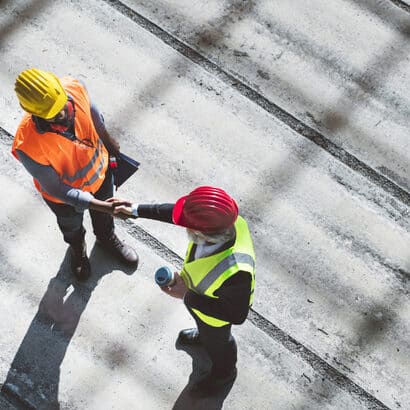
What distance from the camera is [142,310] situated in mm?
4926

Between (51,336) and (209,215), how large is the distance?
2195 millimetres

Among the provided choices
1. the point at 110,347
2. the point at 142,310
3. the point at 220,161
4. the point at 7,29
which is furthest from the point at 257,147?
the point at 7,29

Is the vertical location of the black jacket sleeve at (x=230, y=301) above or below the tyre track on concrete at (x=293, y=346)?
above

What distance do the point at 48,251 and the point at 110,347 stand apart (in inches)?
37.0

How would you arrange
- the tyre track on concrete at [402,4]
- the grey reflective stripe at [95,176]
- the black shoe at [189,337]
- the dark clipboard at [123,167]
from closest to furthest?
the grey reflective stripe at [95,176] < the dark clipboard at [123,167] < the black shoe at [189,337] < the tyre track on concrete at [402,4]

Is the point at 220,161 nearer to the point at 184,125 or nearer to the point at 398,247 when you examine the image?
the point at 184,125

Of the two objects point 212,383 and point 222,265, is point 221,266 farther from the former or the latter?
point 212,383

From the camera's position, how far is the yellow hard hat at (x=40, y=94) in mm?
3545

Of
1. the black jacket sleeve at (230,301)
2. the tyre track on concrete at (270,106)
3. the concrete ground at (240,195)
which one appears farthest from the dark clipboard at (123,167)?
the tyre track on concrete at (270,106)

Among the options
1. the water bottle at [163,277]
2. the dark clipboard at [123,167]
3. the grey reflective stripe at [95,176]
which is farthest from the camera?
the dark clipboard at [123,167]

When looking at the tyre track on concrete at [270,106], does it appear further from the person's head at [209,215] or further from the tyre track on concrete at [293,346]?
the person's head at [209,215]

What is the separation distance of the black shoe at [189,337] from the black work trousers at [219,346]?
30cm

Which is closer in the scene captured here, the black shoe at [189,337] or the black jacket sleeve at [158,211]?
the black jacket sleeve at [158,211]

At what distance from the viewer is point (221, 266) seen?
3.38 m
